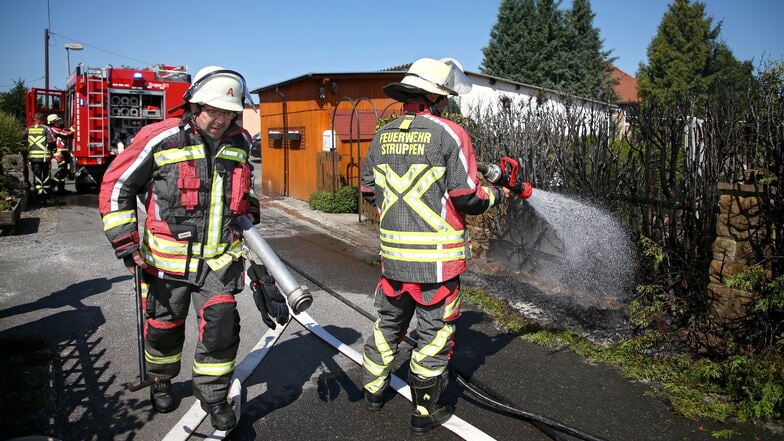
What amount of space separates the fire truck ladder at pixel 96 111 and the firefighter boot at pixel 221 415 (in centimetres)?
1271

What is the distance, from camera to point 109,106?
14.3 metres

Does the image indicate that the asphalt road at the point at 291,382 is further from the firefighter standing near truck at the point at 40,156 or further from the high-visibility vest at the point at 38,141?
the high-visibility vest at the point at 38,141

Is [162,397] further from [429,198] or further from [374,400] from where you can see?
[429,198]

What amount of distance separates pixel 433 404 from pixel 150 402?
71.2 inches

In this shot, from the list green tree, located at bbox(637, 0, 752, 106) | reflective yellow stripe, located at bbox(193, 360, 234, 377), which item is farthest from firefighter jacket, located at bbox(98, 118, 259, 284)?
green tree, located at bbox(637, 0, 752, 106)

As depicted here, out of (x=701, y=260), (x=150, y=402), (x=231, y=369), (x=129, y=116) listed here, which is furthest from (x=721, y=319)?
(x=129, y=116)

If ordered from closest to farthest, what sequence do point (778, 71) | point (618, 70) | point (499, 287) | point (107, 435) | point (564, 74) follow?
point (107, 435) < point (778, 71) < point (499, 287) < point (564, 74) < point (618, 70)

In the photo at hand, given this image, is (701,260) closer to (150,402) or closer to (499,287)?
(499,287)

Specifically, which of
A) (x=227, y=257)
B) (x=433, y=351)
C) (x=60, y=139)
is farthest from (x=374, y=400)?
(x=60, y=139)

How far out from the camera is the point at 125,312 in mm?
5586

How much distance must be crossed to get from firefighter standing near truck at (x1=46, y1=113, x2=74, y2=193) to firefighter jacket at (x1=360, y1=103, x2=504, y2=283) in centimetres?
1330

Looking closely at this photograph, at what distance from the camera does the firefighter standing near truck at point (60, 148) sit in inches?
565

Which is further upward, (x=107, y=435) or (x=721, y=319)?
(x=721, y=319)

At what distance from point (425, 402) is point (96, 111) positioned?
13.3 m
